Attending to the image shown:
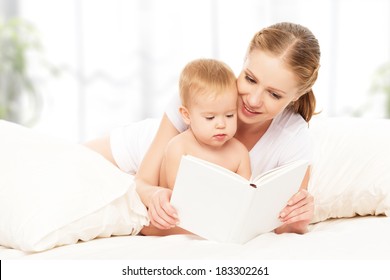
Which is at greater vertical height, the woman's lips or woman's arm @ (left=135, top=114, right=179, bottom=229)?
the woman's lips

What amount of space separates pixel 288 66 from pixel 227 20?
94.2 inches

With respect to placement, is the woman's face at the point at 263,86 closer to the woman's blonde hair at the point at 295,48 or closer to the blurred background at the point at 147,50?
the woman's blonde hair at the point at 295,48

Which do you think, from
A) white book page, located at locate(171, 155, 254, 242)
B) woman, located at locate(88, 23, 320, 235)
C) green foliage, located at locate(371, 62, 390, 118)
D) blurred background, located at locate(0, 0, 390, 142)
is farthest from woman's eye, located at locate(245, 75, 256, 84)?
green foliage, located at locate(371, 62, 390, 118)

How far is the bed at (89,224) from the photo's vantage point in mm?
1401

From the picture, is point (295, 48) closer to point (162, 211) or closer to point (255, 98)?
point (255, 98)

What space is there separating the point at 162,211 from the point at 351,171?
0.78m

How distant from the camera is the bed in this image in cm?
140

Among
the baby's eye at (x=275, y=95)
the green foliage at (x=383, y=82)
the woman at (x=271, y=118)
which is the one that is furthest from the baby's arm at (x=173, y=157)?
the green foliage at (x=383, y=82)

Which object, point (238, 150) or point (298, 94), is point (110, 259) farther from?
point (298, 94)

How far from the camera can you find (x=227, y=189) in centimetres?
142

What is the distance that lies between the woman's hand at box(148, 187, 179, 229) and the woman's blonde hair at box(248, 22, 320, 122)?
1.64 ft

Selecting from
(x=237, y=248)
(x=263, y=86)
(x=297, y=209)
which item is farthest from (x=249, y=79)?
(x=237, y=248)

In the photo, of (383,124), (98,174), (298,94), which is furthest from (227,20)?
(98,174)

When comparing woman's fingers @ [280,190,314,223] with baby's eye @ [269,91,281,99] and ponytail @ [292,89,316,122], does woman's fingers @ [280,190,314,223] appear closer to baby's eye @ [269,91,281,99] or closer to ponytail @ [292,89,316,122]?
baby's eye @ [269,91,281,99]
